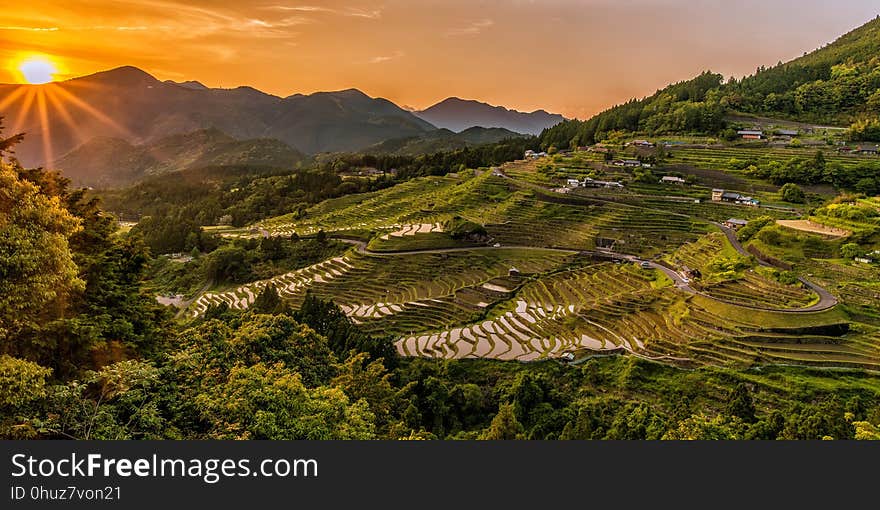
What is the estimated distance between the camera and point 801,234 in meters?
29.1

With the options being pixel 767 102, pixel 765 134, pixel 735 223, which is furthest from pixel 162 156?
pixel 735 223

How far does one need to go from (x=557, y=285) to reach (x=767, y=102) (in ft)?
207

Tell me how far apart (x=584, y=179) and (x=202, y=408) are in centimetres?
4812

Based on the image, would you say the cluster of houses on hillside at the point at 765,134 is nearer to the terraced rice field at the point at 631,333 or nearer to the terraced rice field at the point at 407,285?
the terraced rice field at the point at 407,285

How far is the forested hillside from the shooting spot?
65.4 m

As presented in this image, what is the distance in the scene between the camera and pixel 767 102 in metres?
71.4

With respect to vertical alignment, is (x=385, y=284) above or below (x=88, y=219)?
below

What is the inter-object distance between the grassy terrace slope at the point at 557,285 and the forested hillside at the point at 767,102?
23.4 meters

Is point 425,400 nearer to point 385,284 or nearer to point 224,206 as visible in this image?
point 385,284

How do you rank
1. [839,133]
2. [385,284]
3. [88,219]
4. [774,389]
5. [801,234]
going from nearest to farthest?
[88,219] → [774,389] → [801,234] → [385,284] → [839,133]

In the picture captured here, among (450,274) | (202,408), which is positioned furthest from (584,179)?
(202,408)

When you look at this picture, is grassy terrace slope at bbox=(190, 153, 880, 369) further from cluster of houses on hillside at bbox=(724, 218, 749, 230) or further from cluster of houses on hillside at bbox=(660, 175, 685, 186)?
cluster of houses on hillside at bbox=(660, 175, 685, 186)

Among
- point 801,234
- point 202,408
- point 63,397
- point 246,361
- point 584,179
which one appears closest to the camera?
point 63,397

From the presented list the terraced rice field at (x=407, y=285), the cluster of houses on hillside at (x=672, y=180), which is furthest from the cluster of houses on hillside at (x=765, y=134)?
the terraced rice field at (x=407, y=285)
